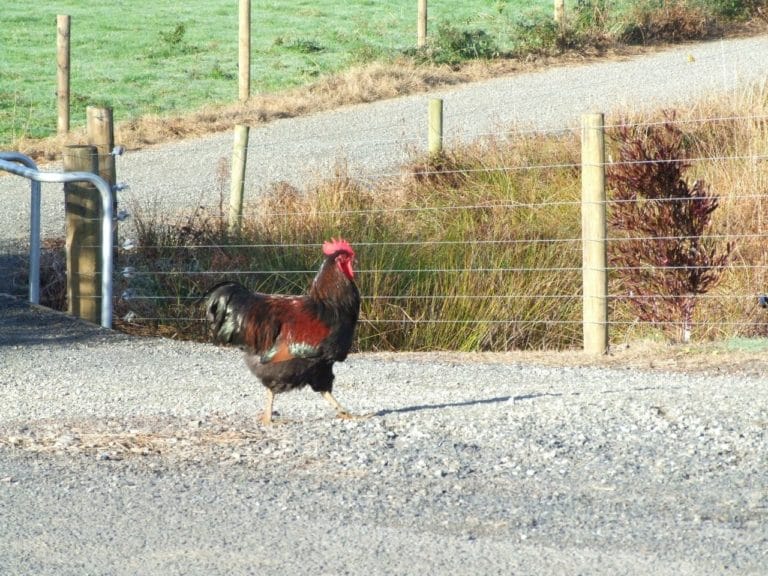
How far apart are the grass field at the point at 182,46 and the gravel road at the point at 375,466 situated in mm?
11528

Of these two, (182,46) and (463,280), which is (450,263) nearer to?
(463,280)

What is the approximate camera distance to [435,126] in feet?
42.0

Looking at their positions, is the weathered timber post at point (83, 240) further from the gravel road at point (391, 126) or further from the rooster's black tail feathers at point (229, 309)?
the rooster's black tail feathers at point (229, 309)

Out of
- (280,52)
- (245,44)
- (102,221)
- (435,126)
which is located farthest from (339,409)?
(280,52)

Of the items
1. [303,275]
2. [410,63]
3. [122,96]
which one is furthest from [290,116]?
[303,275]

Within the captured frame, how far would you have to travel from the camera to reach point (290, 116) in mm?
19375

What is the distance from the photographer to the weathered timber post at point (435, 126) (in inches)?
499

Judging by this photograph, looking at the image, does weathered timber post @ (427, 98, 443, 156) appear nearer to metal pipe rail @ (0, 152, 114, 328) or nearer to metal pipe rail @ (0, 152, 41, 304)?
metal pipe rail @ (0, 152, 114, 328)

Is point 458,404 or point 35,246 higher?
point 35,246

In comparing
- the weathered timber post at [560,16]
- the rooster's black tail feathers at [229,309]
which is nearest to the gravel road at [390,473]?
the rooster's black tail feathers at [229,309]

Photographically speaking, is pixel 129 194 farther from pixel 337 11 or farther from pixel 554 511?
pixel 337 11

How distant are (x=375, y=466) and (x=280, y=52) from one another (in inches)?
878

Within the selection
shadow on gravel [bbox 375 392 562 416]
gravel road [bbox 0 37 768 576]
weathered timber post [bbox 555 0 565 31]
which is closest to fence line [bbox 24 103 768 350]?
gravel road [bbox 0 37 768 576]

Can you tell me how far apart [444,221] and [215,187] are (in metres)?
4.40
